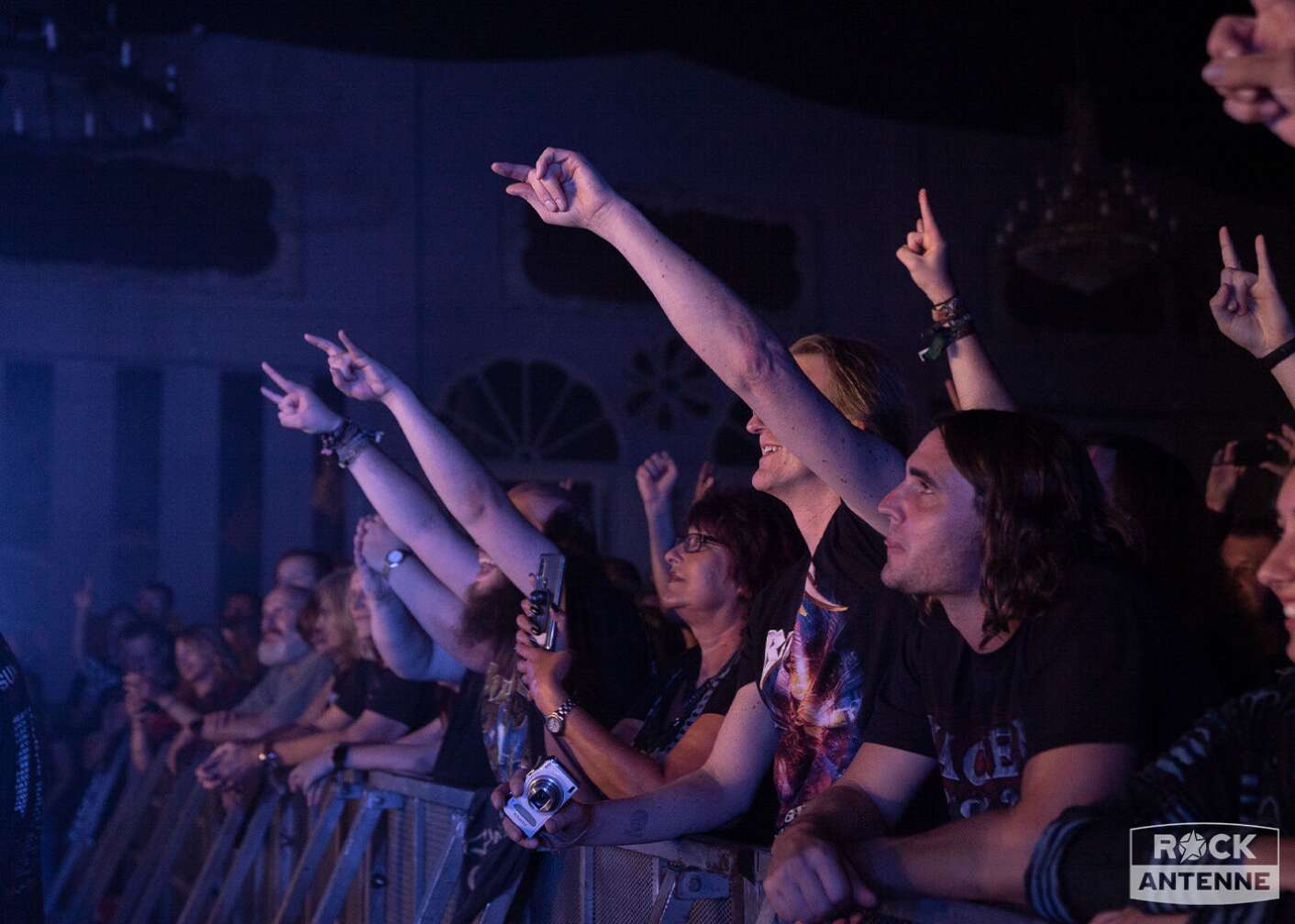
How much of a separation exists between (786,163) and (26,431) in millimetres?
6938

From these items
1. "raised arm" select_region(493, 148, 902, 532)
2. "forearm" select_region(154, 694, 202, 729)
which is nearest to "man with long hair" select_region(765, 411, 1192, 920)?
"raised arm" select_region(493, 148, 902, 532)

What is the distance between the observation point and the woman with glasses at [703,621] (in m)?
2.70

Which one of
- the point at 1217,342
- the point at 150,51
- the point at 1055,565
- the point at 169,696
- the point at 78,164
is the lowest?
the point at 169,696

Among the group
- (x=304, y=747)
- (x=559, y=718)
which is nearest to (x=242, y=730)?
(x=304, y=747)

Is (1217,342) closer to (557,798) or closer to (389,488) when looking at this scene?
(389,488)

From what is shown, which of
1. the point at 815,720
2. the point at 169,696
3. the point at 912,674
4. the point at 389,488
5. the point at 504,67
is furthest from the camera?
the point at 504,67

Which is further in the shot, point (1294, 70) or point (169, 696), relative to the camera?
point (169, 696)

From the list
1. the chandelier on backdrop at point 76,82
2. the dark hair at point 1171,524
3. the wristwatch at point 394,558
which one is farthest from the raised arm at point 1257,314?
the chandelier on backdrop at point 76,82

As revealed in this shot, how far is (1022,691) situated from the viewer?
5.90ft

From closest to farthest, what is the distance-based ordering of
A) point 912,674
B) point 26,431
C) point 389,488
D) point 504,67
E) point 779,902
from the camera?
point 779,902, point 912,674, point 389,488, point 26,431, point 504,67

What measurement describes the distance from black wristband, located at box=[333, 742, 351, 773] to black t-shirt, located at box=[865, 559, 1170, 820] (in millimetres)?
2438

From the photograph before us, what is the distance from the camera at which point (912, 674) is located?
201 cm

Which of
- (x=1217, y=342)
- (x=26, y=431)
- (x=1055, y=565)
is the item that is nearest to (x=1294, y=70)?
(x=1055, y=565)

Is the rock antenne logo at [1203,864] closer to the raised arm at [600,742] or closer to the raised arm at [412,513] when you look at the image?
the raised arm at [600,742]
